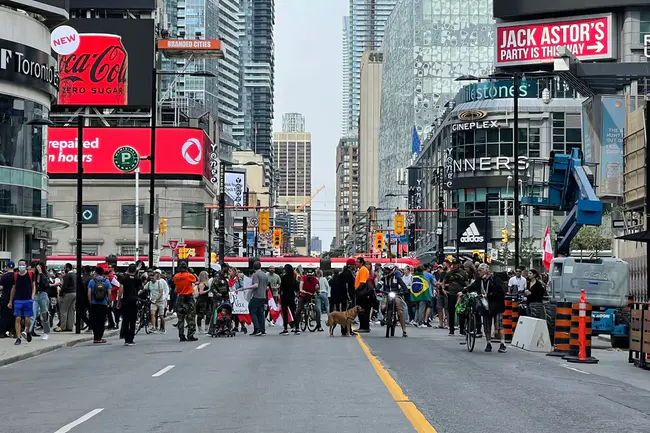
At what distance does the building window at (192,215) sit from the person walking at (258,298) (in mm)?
77377

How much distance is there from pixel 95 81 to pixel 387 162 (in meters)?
69.6

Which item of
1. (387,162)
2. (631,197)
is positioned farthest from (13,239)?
(387,162)

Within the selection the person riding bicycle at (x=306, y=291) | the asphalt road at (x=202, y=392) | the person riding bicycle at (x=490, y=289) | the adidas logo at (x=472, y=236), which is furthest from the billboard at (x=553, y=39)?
the asphalt road at (x=202, y=392)

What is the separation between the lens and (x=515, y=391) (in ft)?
50.6

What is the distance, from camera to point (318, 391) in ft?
49.6

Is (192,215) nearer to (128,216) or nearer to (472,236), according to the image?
(128,216)

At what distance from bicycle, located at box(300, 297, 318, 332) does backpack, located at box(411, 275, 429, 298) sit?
3829 mm

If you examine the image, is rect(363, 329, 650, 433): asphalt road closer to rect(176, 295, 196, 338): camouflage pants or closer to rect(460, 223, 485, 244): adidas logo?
rect(176, 295, 196, 338): camouflage pants

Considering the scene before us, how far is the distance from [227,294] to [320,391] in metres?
15.3

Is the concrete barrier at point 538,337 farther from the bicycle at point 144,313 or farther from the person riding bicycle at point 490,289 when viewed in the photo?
the bicycle at point 144,313

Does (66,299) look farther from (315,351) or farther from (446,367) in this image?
(446,367)

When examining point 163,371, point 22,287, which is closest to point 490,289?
point 163,371

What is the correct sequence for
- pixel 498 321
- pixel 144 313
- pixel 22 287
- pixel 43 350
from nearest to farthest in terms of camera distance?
pixel 43 350 < pixel 22 287 < pixel 498 321 < pixel 144 313

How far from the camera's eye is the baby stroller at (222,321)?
30188 mm
